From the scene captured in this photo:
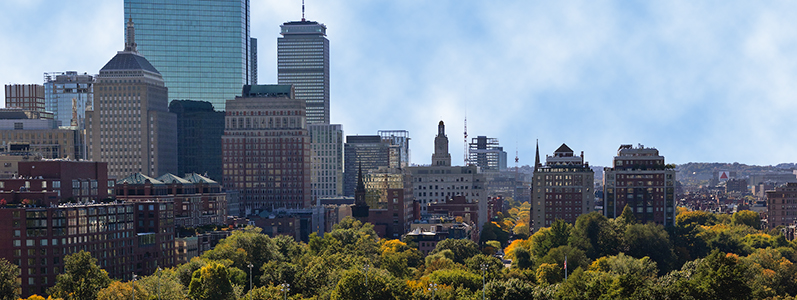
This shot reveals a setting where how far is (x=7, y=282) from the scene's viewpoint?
186m

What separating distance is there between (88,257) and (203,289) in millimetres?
19752

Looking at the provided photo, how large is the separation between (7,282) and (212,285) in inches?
1259

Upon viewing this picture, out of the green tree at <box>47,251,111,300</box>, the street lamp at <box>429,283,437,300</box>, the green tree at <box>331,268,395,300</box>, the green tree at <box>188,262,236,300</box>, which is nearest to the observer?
the street lamp at <box>429,283,437,300</box>

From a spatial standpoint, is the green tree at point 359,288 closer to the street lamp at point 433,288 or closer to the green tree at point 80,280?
the street lamp at point 433,288

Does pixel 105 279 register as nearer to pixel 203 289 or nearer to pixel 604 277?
pixel 203 289

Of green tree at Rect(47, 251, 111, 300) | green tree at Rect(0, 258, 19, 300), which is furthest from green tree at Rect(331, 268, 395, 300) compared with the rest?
green tree at Rect(0, 258, 19, 300)

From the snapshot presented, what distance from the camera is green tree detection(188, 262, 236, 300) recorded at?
19262 cm

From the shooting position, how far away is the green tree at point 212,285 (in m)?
193

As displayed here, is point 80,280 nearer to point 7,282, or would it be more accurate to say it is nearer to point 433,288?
point 7,282

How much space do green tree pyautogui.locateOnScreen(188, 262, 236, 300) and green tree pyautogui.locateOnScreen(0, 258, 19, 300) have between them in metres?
27.7

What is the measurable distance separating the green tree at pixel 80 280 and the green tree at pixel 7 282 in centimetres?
645

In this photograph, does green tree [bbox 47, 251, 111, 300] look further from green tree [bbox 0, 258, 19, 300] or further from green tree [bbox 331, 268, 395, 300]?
green tree [bbox 331, 268, 395, 300]

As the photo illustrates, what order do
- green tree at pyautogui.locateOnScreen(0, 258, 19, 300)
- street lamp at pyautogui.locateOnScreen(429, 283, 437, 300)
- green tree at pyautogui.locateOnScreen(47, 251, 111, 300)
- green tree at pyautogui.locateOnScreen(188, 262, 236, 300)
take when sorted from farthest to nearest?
1. green tree at pyautogui.locateOnScreen(188, 262, 236, 300)
2. green tree at pyautogui.locateOnScreen(47, 251, 111, 300)
3. green tree at pyautogui.locateOnScreen(0, 258, 19, 300)
4. street lamp at pyautogui.locateOnScreen(429, 283, 437, 300)

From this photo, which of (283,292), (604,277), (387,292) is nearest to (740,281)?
(604,277)
